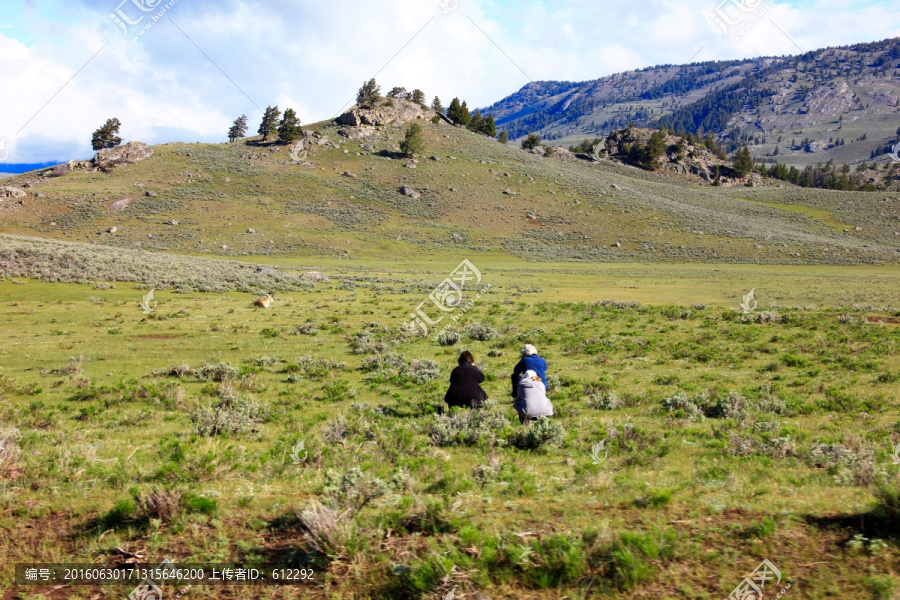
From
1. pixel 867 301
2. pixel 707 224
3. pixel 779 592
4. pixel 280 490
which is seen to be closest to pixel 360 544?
pixel 280 490

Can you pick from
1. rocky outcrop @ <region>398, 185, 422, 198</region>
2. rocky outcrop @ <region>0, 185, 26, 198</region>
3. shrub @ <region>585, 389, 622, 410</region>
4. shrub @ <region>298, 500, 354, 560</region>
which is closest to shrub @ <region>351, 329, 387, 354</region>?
shrub @ <region>585, 389, 622, 410</region>

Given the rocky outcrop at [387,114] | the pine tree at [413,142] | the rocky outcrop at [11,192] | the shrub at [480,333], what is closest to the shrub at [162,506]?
the shrub at [480,333]

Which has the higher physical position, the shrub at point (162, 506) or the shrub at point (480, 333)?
the shrub at point (480, 333)

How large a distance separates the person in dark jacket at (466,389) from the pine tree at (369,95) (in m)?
128

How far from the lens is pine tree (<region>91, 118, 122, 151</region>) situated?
98.2 meters

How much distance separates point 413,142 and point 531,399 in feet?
346

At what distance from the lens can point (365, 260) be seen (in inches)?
2697

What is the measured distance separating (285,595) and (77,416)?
992 cm

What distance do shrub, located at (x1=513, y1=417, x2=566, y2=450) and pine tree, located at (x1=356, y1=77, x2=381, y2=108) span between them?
5117 inches

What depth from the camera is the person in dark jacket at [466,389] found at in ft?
34.5

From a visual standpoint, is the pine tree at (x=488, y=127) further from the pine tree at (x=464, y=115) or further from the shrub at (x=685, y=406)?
the shrub at (x=685, y=406)

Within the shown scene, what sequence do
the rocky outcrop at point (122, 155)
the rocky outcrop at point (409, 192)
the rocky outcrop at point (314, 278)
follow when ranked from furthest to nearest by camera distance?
the rocky outcrop at point (409, 192), the rocky outcrop at point (122, 155), the rocky outcrop at point (314, 278)

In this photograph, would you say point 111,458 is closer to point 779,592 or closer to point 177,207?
point 779,592

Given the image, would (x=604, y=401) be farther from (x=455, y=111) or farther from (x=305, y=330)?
(x=455, y=111)
